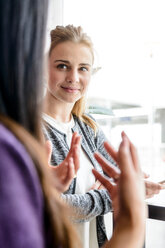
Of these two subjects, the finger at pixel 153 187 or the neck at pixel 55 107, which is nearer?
the finger at pixel 153 187

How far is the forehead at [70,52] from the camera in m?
1.01

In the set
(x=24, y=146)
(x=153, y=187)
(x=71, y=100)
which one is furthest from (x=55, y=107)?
(x=24, y=146)

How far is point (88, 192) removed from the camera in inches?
35.9

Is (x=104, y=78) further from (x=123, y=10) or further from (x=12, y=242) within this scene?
(x=12, y=242)

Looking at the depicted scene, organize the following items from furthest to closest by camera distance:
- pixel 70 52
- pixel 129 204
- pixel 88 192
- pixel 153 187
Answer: pixel 70 52, pixel 88 192, pixel 153 187, pixel 129 204

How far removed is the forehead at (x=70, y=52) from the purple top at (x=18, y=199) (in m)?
0.82

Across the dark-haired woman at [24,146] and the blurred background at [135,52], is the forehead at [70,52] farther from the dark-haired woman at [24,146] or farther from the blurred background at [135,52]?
the dark-haired woman at [24,146]

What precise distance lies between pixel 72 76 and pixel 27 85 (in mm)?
732

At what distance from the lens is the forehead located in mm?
1015

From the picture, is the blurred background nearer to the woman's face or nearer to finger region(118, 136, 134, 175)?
the woman's face

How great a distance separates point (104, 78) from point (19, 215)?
2.91m

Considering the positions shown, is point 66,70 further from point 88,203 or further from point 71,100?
point 88,203

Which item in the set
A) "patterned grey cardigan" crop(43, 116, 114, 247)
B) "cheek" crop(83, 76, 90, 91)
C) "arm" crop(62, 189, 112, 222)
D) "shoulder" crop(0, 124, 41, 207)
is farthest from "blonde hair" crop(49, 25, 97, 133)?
"shoulder" crop(0, 124, 41, 207)

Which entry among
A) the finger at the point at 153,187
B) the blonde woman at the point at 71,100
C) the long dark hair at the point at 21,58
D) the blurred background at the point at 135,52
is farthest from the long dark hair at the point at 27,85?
the blurred background at the point at 135,52
